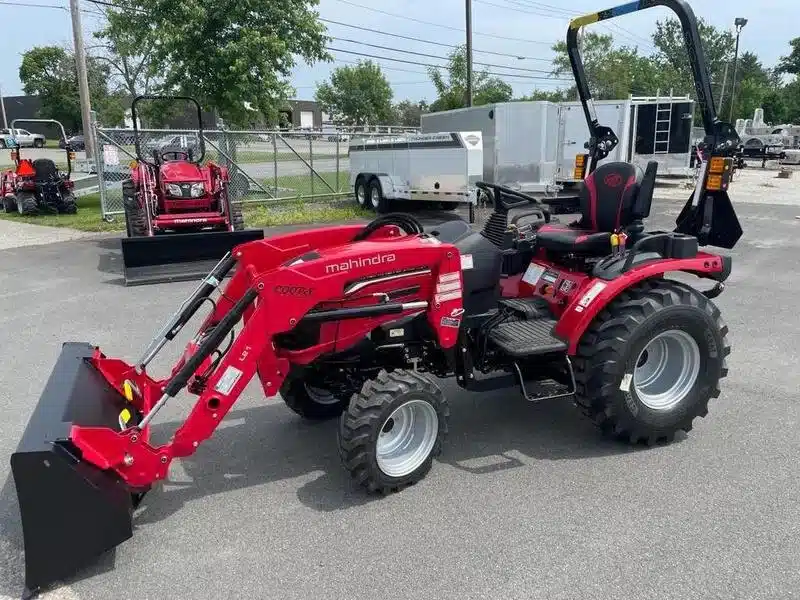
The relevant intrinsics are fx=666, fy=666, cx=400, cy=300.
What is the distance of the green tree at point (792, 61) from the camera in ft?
284

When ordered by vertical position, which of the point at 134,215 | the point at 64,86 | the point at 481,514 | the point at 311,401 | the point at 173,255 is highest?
the point at 64,86

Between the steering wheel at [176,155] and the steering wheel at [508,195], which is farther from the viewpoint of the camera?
the steering wheel at [176,155]

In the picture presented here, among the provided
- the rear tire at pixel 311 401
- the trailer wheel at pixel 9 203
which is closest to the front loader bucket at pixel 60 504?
the rear tire at pixel 311 401

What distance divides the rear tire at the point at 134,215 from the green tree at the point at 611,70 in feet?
138

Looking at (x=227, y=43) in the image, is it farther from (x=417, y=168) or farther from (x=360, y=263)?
(x=360, y=263)

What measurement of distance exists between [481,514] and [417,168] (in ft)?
39.0

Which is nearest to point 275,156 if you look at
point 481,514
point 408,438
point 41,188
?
point 41,188

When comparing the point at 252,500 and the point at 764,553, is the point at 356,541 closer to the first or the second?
the point at 252,500

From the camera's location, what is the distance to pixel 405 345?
3787 millimetres

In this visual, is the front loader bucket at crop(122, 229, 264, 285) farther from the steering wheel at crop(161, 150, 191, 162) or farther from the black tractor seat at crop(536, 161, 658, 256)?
the black tractor seat at crop(536, 161, 658, 256)

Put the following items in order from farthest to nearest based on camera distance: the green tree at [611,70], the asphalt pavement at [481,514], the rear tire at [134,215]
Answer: the green tree at [611,70] → the rear tire at [134,215] → the asphalt pavement at [481,514]

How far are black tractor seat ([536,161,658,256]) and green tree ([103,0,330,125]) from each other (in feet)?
37.7

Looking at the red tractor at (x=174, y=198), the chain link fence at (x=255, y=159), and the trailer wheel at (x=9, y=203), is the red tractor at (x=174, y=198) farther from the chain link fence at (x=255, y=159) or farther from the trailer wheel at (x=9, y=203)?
the trailer wheel at (x=9, y=203)

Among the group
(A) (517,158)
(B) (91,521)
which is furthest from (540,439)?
(A) (517,158)
